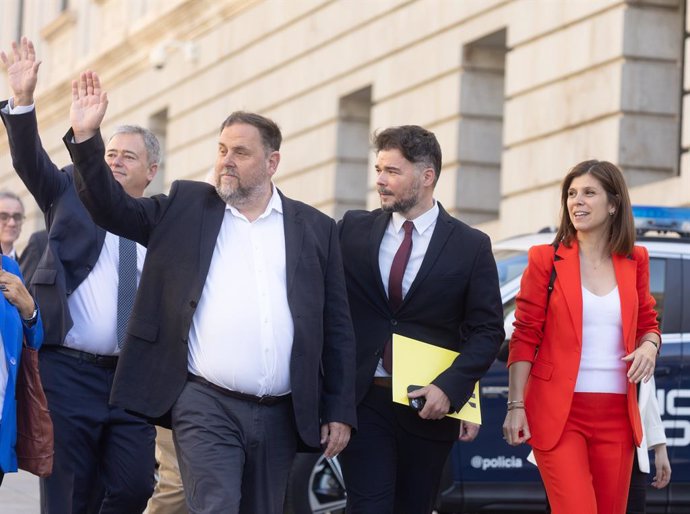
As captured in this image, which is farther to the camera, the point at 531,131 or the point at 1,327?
the point at 531,131

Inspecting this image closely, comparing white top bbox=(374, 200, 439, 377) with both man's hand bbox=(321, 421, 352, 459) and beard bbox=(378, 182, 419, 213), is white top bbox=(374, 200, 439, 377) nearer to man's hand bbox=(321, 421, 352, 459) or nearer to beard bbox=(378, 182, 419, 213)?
beard bbox=(378, 182, 419, 213)

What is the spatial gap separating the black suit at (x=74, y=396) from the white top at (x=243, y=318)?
1.02 meters

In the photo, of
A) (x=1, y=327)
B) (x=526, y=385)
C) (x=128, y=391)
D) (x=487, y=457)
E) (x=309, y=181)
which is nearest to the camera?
(x=128, y=391)

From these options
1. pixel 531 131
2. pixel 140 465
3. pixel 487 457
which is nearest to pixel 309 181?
pixel 531 131

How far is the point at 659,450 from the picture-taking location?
6.72 metres

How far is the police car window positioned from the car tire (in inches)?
55.7

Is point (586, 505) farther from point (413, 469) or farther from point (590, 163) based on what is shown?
point (590, 163)

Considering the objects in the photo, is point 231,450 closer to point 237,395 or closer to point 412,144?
point 237,395

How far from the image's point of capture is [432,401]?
6.22 metres

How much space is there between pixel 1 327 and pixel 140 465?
99 centimetres

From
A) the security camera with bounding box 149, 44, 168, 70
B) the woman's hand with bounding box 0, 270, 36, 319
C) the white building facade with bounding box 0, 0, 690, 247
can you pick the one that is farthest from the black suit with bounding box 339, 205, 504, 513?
the security camera with bounding box 149, 44, 168, 70

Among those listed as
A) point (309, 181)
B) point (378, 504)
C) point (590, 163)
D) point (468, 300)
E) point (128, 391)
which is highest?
point (309, 181)

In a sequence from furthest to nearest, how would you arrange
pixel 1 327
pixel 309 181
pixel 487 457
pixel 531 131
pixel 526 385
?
pixel 309 181, pixel 531 131, pixel 487 457, pixel 526 385, pixel 1 327

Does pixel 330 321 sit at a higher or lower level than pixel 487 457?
higher
